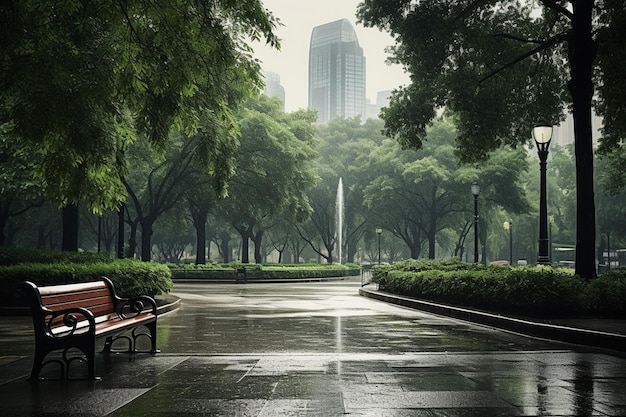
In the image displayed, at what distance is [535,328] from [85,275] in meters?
11.8

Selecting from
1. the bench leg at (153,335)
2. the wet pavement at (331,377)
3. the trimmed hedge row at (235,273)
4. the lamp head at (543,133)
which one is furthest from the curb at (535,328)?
the trimmed hedge row at (235,273)

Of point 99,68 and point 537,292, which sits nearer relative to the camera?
point 99,68

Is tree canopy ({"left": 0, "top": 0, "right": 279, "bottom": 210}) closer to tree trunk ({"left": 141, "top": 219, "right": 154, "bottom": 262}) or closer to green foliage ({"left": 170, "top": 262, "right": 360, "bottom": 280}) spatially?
tree trunk ({"left": 141, "top": 219, "right": 154, "bottom": 262})

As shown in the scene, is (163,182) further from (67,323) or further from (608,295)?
(67,323)


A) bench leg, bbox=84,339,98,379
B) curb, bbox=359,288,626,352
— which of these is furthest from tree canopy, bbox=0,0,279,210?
curb, bbox=359,288,626,352

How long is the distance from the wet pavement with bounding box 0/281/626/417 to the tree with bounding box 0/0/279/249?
3.44 meters

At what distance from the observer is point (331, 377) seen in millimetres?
8250

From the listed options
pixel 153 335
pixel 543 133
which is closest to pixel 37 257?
pixel 153 335

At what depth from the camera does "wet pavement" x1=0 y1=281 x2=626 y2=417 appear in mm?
6555

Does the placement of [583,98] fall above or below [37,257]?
above

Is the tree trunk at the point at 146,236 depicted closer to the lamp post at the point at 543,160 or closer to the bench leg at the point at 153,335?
the lamp post at the point at 543,160

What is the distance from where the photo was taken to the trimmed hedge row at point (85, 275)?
58.3 feet

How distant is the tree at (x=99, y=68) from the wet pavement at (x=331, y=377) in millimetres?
3444

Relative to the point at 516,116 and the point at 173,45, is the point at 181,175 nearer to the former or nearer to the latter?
the point at 516,116
